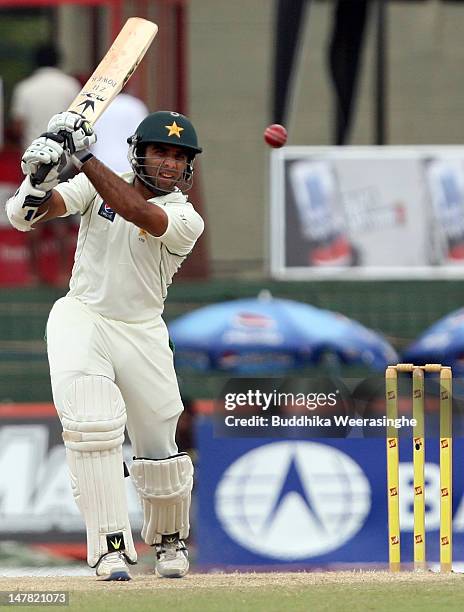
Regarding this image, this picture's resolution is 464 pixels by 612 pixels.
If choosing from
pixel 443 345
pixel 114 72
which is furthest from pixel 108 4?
pixel 114 72

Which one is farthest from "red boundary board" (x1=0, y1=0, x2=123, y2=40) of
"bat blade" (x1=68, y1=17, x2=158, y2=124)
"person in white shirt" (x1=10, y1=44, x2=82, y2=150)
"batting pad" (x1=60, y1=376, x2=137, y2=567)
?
"batting pad" (x1=60, y1=376, x2=137, y2=567)

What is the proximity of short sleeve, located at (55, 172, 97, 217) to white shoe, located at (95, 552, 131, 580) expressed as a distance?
3.86 ft

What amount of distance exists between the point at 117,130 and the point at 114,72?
404 centimetres

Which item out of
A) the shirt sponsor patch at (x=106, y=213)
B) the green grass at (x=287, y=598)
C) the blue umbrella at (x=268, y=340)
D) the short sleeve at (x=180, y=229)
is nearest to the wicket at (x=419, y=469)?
the green grass at (x=287, y=598)

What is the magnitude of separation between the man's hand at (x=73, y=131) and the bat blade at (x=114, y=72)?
0.25m

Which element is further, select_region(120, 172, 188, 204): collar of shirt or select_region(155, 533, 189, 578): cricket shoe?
select_region(155, 533, 189, 578): cricket shoe

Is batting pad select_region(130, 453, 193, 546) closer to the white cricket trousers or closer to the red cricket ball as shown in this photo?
the white cricket trousers

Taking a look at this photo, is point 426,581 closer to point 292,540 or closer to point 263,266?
point 292,540

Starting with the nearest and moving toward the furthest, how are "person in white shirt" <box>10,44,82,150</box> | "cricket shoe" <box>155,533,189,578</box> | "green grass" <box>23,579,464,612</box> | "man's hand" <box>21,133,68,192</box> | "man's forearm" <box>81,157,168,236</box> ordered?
"green grass" <box>23,579,464,612</box> → "man's hand" <box>21,133,68,192</box> → "man's forearm" <box>81,157,168,236</box> → "cricket shoe" <box>155,533,189,578</box> → "person in white shirt" <box>10,44,82,150</box>

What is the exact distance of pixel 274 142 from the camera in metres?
6.72

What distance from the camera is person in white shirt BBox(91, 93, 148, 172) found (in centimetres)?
1031

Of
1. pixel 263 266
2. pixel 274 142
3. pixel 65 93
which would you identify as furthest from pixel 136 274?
pixel 263 266

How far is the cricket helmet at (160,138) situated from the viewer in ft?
20.0

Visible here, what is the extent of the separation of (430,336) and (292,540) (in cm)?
270
